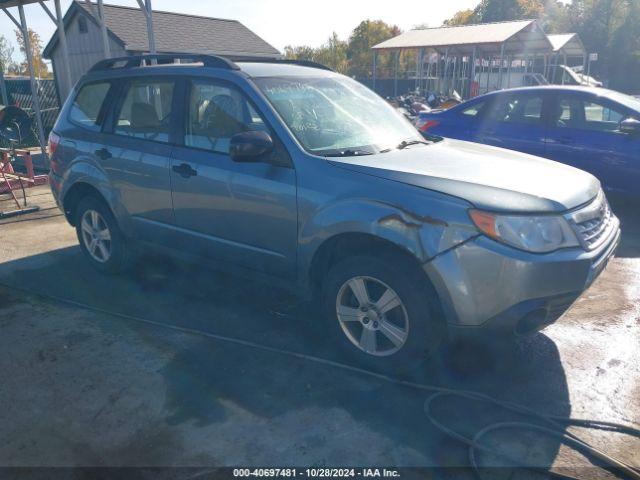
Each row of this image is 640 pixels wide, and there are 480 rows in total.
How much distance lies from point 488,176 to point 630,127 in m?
4.13

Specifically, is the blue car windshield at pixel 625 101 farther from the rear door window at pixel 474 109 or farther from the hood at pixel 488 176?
the hood at pixel 488 176

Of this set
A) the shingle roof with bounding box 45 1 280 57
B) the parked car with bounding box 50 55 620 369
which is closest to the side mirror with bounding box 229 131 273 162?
the parked car with bounding box 50 55 620 369

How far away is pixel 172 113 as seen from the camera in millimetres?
4285

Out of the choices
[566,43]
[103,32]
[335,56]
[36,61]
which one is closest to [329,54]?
[335,56]

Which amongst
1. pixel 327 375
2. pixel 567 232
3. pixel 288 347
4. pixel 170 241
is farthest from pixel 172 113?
pixel 567 232

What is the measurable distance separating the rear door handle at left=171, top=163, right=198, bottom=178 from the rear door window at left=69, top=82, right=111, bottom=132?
1231 mm

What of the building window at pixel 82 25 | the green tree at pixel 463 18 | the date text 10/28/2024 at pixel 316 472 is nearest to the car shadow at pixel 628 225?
the date text 10/28/2024 at pixel 316 472

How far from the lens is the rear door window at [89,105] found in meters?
4.92

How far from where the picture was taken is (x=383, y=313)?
333 centimetres

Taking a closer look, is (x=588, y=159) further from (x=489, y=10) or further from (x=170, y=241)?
(x=489, y=10)

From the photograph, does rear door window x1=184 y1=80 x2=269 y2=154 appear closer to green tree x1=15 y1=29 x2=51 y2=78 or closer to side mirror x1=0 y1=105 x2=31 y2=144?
side mirror x1=0 y1=105 x2=31 y2=144

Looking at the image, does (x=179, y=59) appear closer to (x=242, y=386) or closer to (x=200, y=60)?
(x=200, y=60)

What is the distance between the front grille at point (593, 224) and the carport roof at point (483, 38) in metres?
18.1

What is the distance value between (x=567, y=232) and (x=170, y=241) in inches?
116
